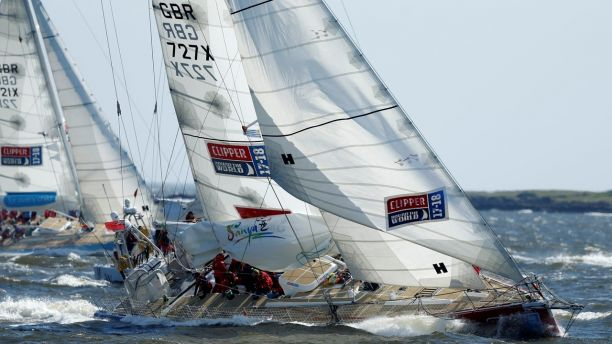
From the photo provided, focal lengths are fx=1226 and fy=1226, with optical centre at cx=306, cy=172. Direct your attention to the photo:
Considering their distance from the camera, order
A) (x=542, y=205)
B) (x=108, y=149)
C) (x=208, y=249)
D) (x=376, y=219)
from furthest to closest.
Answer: (x=542, y=205)
(x=108, y=149)
(x=208, y=249)
(x=376, y=219)

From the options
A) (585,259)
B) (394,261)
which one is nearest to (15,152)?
(585,259)

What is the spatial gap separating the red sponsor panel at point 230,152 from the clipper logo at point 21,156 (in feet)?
83.4

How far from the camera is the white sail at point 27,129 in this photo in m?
52.5

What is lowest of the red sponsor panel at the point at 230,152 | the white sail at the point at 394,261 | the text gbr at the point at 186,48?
the white sail at the point at 394,261

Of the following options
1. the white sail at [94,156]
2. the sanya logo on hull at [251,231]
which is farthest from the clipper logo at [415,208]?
the white sail at [94,156]

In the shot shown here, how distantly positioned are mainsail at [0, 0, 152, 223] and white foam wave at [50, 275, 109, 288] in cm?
967

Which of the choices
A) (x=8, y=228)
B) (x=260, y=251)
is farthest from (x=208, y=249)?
(x=8, y=228)

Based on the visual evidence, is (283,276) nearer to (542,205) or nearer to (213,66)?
(213,66)

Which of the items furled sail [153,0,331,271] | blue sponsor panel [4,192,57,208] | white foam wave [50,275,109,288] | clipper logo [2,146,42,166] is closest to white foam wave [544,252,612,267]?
white foam wave [50,275,109,288]

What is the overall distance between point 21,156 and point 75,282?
1677cm

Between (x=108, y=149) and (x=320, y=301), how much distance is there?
86.3ft

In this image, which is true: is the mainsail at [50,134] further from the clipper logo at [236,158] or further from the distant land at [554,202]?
the distant land at [554,202]

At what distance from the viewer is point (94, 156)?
50344 mm

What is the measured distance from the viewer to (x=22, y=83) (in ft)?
175
